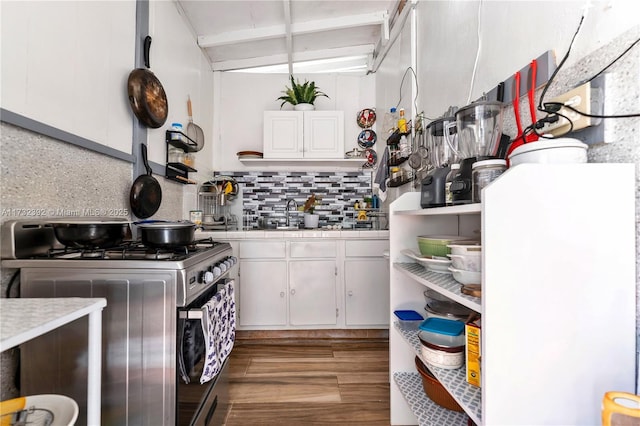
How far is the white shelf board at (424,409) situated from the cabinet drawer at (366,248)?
132 cm

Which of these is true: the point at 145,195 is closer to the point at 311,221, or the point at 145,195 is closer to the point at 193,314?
the point at 193,314

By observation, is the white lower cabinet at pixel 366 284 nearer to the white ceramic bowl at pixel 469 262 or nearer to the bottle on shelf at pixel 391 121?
the bottle on shelf at pixel 391 121

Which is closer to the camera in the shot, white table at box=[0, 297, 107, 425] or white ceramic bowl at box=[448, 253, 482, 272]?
white table at box=[0, 297, 107, 425]

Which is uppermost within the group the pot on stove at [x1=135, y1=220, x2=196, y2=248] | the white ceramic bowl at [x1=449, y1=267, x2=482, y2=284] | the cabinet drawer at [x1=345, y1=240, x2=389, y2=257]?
the pot on stove at [x1=135, y1=220, x2=196, y2=248]

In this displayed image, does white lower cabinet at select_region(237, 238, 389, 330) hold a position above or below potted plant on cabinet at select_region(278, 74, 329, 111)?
below

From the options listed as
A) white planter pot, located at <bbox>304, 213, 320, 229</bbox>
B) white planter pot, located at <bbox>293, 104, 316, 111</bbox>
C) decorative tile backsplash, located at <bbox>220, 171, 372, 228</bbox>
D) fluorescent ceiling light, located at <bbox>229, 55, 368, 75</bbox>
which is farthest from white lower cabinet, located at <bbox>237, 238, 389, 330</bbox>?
fluorescent ceiling light, located at <bbox>229, 55, 368, 75</bbox>

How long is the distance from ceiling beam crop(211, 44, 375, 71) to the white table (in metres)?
3.13

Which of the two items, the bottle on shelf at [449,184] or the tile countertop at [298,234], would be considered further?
the tile countertop at [298,234]

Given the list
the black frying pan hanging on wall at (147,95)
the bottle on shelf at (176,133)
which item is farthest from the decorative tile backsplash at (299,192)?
the black frying pan hanging on wall at (147,95)

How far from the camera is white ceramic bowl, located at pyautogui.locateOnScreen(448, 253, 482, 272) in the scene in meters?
0.92

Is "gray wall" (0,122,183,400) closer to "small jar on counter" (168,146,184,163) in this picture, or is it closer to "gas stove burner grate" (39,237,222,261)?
"gas stove burner grate" (39,237,222,261)

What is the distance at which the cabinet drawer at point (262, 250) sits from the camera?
8.68ft

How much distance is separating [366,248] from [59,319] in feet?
7.45

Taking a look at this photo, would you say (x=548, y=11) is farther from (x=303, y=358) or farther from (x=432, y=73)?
(x=303, y=358)
